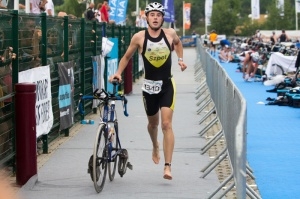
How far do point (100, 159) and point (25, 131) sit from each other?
891 mm

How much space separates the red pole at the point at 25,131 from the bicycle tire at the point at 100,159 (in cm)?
80

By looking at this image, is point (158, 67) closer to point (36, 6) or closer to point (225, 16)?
point (36, 6)

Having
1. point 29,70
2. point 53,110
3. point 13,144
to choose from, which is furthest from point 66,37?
point 13,144

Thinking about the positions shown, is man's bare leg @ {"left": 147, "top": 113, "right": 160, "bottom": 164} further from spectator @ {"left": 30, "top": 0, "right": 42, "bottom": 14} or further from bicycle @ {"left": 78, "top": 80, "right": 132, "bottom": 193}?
spectator @ {"left": 30, "top": 0, "right": 42, "bottom": 14}

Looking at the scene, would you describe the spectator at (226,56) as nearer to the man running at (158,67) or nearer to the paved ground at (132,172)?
the paved ground at (132,172)

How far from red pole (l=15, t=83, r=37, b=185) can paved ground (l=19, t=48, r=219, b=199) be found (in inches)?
6.4

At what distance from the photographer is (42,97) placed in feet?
39.0

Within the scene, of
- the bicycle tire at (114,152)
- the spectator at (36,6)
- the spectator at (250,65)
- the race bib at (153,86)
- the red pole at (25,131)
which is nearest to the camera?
the red pole at (25,131)

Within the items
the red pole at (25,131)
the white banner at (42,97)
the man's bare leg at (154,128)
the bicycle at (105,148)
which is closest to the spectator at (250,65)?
the white banner at (42,97)

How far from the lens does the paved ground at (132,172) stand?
382 inches

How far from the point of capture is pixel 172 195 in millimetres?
9531

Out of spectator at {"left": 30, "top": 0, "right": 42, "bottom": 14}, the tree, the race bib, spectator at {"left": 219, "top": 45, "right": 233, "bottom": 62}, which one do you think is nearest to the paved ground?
the race bib

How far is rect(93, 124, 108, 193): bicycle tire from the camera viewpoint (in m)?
9.37

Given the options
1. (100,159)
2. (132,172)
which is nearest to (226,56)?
(132,172)
